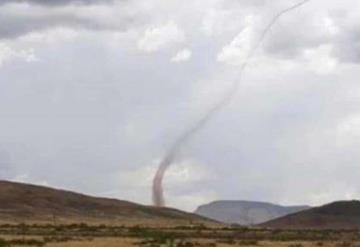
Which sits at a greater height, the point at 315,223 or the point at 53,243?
the point at 315,223

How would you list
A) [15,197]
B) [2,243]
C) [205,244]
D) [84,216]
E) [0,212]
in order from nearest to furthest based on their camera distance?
[2,243] → [205,244] → [0,212] → [84,216] → [15,197]

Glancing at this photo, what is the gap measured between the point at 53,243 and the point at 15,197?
390ft

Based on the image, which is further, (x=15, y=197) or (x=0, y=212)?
(x=15, y=197)

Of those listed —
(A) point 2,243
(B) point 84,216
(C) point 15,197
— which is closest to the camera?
(A) point 2,243

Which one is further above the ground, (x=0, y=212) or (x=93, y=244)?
(x=0, y=212)

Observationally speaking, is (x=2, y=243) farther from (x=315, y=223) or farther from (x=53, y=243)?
(x=315, y=223)

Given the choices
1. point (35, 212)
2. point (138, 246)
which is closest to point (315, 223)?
point (35, 212)

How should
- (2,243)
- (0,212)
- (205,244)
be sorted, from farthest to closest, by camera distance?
(0,212) → (205,244) → (2,243)

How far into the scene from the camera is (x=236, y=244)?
8544 centimetres

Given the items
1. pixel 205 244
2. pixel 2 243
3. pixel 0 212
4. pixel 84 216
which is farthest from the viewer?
pixel 84 216

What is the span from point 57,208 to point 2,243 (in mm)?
115646

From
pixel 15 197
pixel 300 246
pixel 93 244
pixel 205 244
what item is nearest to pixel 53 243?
pixel 93 244

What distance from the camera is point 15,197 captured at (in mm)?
196750

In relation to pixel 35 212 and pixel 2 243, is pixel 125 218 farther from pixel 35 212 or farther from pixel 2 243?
pixel 2 243
